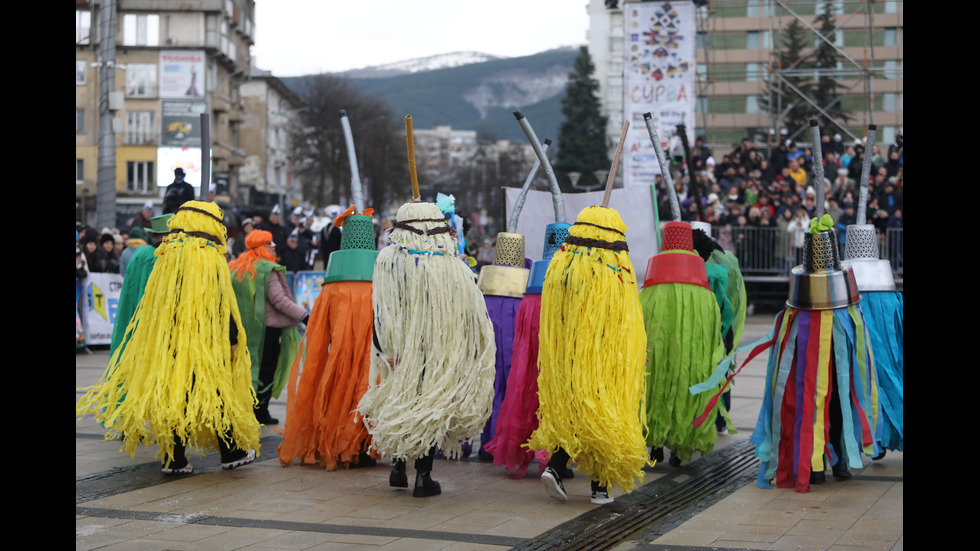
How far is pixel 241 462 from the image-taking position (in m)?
6.71

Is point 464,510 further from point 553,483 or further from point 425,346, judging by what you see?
point 425,346

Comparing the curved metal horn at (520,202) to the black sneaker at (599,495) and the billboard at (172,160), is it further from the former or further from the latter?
the billboard at (172,160)

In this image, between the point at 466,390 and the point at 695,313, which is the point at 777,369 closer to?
the point at 695,313

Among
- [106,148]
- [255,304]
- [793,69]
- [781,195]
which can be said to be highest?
[793,69]

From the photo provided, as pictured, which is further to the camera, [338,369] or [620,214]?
[620,214]

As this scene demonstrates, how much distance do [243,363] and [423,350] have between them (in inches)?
53.8

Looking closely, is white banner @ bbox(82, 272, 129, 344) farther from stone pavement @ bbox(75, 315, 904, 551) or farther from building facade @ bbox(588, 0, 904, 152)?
building facade @ bbox(588, 0, 904, 152)

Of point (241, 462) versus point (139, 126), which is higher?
point (139, 126)

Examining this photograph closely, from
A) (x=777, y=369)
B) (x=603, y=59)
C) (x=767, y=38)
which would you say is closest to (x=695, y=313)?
(x=777, y=369)

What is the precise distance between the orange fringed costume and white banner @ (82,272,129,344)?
8.22 metres

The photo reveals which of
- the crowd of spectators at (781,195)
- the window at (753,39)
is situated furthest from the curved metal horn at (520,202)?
the window at (753,39)

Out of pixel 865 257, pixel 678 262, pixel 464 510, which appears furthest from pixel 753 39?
pixel 464 510

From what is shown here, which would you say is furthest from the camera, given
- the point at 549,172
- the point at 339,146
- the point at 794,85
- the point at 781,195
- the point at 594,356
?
the point at 339,146

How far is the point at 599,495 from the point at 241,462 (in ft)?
7.22
